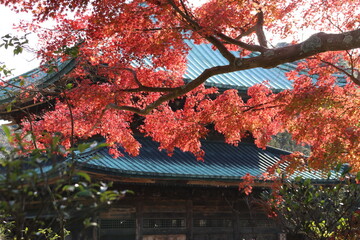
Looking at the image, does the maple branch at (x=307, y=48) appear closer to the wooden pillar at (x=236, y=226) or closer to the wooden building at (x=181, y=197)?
the wooden building at (x=181, y=197)

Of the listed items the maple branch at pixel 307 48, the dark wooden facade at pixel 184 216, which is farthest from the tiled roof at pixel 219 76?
the maple branch at pixel 307 48

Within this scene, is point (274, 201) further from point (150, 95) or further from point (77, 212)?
point (77, 212)

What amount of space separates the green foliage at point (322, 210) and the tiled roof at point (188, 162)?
4.18m

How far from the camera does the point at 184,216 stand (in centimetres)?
1402

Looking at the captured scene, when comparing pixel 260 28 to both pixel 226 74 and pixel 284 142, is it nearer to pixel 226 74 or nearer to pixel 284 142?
pixel 226 74

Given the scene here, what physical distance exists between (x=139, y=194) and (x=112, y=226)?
1074 millimetres

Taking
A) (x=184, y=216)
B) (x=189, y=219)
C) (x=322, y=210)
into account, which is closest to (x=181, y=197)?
(x=184, y=216)

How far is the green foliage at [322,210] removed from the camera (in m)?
8.12

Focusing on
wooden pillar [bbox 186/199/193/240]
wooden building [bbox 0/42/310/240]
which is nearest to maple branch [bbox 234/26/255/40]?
wooden building [bbox 0/42/310/240]

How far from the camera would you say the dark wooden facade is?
12.8 meters

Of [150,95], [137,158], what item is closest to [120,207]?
[137,158]

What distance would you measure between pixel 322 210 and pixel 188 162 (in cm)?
621

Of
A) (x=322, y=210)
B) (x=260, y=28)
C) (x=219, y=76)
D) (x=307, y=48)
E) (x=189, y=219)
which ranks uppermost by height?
(x=219, y=76)

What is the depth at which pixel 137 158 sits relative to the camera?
13.1 metres
